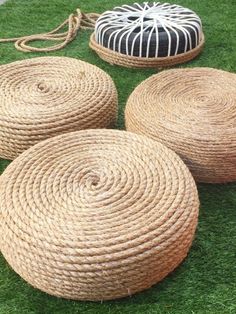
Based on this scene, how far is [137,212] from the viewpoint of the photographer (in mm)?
1726

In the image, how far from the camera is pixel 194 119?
7.25 feet

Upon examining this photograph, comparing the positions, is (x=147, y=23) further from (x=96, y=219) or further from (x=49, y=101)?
(x=96, y=219)

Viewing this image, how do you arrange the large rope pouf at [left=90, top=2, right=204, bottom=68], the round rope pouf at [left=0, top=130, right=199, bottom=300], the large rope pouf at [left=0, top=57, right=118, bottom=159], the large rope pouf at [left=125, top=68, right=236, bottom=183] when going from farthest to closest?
the large rope pouf at [left=90, top=2, right=204, bottom=68]
the large rope pouf at [left=0, top=57, right=118, bottom=159]
the large rope pouf at [left=125, top=68, right=236, bottom=183]
the round rope pouf at [left=0, top=130, right=199, bottom=300]

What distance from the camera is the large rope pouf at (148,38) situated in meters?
3.24

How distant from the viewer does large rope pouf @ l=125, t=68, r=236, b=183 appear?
2.12 metres

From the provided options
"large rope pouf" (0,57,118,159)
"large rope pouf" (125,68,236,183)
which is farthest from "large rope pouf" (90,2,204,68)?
"large rope pouf" (125,68,236,183)

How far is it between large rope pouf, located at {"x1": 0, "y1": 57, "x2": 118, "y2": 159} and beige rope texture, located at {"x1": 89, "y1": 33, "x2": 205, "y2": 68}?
603 mm

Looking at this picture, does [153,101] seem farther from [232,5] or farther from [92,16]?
[232,5]

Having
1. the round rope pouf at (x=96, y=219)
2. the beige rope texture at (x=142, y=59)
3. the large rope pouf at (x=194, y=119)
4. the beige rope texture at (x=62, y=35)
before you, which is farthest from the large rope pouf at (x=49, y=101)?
the beige rope texture at (x=62, y=35)

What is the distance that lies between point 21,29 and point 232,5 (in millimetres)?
1758

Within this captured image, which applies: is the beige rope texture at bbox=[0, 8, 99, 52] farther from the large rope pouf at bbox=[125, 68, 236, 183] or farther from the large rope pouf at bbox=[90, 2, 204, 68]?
the large rope pouf at bbox=[125, 68, 236, 183]

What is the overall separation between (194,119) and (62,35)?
1912mm

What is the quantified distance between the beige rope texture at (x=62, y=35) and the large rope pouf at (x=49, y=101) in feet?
2.83

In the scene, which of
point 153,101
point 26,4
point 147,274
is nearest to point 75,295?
point 147,274
